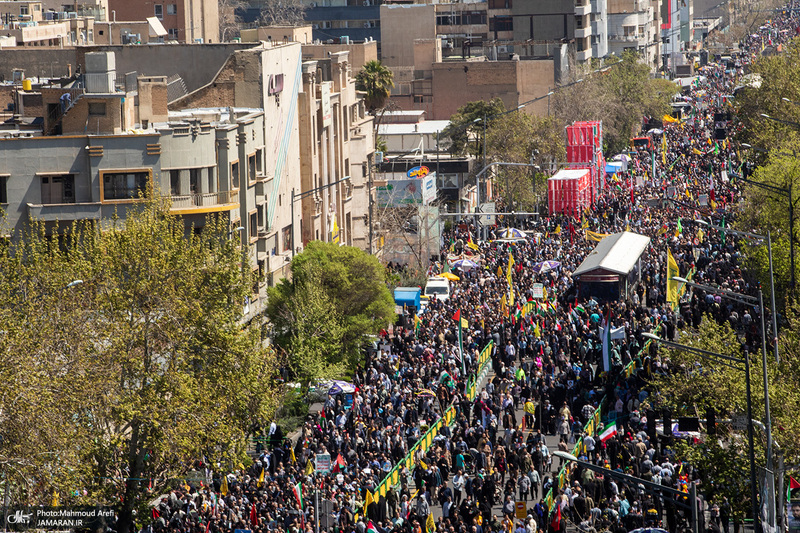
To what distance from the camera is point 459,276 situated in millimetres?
61500

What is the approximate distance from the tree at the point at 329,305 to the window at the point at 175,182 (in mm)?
4704

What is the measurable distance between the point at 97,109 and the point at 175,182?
381 cm

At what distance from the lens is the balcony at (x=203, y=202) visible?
46469mm

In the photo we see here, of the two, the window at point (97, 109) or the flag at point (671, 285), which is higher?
the window at point (97, 109)

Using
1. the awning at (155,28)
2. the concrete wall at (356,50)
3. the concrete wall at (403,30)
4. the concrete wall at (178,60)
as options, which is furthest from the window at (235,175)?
the concrete wall at (403,30)

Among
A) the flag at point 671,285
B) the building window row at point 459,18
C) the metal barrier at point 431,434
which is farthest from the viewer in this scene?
the building window row at point 459,18

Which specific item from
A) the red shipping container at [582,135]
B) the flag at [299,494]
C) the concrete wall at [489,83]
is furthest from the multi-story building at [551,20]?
the flag at [299,494]

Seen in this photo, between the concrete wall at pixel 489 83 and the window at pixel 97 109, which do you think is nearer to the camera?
the window at pixel 97 109

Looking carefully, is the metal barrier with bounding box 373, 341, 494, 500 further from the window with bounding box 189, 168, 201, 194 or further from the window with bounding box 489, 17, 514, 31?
the window with bounding box 489, 17, 514, 31

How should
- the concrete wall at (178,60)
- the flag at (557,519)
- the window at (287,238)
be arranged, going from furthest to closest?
the concrete wall at (178,60) → the window at (287,238) → the flag at (557,519)

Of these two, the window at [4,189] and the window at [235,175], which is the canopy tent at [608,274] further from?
the window at [4,189]

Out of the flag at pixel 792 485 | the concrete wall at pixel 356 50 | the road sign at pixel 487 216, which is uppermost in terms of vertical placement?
the concrete wall at pixel 356 50

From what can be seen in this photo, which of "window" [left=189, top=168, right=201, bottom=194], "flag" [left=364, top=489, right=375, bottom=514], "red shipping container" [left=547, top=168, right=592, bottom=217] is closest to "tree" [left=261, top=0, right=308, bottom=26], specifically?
"red shipping container" [left=547, top=168, right=592, bottom=217]

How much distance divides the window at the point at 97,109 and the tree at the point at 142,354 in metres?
13.8
